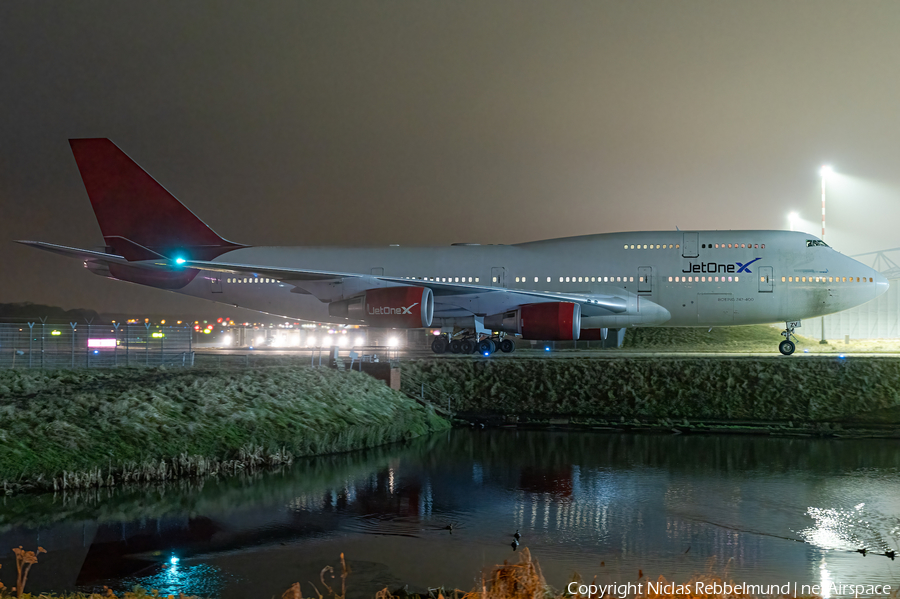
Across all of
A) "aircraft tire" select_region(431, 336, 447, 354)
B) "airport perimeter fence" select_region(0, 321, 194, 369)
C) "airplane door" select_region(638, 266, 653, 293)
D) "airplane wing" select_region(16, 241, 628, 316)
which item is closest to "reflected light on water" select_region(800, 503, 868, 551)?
"airplane wing" select_region(16, 241, 628, 316)

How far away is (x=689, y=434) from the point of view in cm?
2289

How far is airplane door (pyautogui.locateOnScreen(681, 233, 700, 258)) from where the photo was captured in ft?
91.6

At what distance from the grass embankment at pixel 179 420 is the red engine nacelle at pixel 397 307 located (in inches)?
103

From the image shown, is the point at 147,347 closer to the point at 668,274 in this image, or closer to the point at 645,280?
the point at 645,280

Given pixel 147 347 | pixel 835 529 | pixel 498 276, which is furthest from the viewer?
pixel 498 276

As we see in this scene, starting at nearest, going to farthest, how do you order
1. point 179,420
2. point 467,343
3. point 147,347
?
point 179,420 → point 147,347 → point 467,343

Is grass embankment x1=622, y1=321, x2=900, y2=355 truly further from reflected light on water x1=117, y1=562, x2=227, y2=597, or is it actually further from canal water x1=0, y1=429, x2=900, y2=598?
reflected light on water x1=117, y1=562, x2=227, y2=597

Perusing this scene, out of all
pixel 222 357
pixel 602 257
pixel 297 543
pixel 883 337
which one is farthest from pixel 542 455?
pixel 883 337

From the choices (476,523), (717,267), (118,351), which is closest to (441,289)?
(717,267)

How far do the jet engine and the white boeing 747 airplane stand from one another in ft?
0.14

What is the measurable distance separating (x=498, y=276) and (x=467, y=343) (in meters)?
3.17

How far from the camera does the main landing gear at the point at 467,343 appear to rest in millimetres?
30500

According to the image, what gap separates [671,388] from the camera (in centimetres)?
2484

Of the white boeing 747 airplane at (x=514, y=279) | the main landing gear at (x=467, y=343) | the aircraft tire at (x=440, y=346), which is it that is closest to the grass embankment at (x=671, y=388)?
the white boeing 747 airplane at (x=514, y=279)
